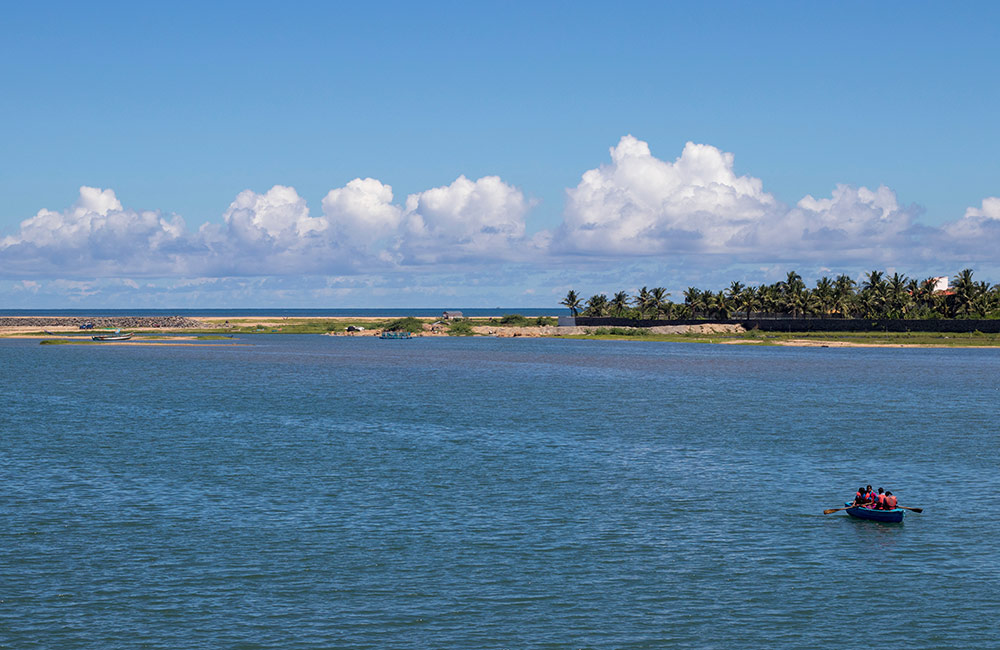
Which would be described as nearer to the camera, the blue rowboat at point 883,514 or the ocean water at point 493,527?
the ocean water at point 493,527

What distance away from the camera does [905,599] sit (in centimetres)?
3081

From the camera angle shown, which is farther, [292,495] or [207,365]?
[207,365]

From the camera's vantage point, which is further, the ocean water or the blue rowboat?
the blue rowboat

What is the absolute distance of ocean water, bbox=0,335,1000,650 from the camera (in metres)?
28.4

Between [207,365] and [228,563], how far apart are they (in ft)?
400

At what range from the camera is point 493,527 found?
39.6 meters

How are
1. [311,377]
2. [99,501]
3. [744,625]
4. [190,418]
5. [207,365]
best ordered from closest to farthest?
[744,625] → [99,501] → [190,418] → [311,377] → [207,365]

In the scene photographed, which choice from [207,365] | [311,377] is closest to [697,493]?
[311,377]

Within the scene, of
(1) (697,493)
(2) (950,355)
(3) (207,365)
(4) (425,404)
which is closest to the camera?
(1) (697,493)

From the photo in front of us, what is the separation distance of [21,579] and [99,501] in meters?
12.2

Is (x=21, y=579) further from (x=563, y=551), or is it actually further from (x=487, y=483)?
(x=487, y=483)

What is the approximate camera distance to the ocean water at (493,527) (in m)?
28.4

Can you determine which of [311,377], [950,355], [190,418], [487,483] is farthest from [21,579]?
[950,355]

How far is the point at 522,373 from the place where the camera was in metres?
134
